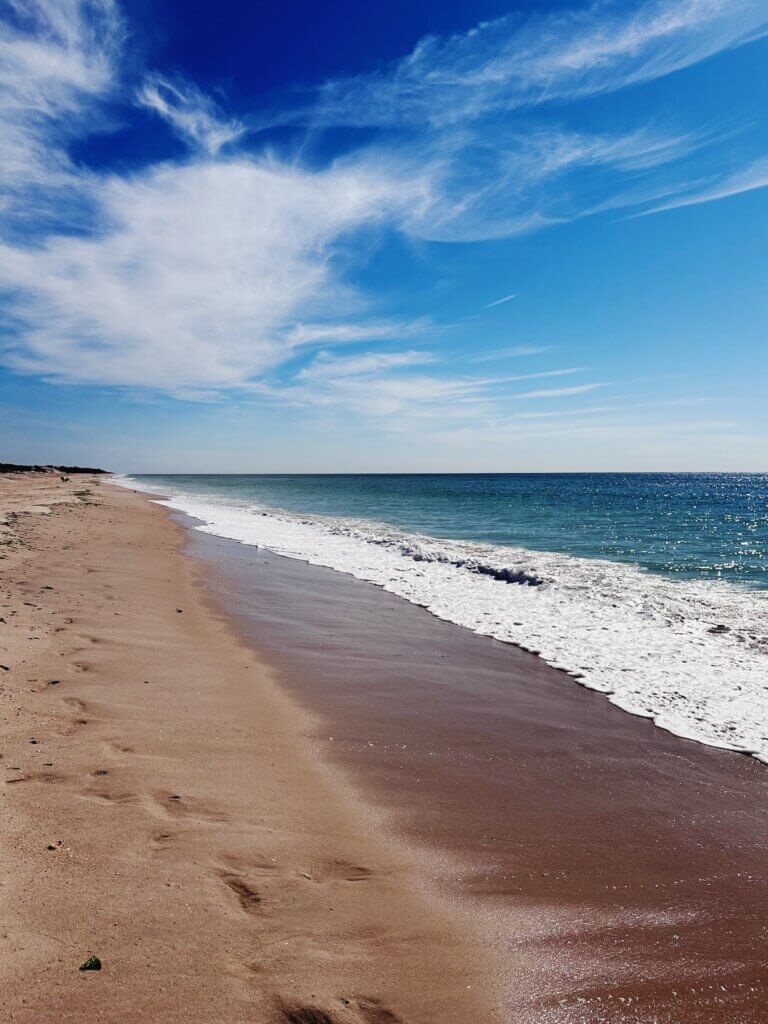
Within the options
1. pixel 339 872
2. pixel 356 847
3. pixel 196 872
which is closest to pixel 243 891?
pixel 196 872

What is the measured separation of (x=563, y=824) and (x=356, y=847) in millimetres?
1638

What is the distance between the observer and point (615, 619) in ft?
37.3

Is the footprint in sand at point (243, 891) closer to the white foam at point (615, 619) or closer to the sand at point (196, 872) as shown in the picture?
the sand at point (196, 872)

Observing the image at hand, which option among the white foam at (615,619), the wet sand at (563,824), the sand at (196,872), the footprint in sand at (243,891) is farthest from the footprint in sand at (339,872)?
the white foam at (615,619)

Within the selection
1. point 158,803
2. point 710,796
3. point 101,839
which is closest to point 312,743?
point 158,803

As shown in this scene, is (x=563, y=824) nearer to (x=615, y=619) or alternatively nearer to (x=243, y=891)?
(x=243, y=891)

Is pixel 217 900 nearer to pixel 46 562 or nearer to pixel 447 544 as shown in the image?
pixel 46 562

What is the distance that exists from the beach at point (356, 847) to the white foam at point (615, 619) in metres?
0.66

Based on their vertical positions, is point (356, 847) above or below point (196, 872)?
below

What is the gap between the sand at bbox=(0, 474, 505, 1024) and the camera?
2609 millimetres

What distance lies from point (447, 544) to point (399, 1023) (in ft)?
72.9

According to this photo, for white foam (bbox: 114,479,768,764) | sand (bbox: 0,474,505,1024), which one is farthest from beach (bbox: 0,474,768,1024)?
white foam (bbox: 114,479,768,764)

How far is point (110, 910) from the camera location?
117 inches

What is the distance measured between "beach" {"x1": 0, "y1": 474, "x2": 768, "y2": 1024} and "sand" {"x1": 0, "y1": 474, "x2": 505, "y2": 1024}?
0.05 ft
